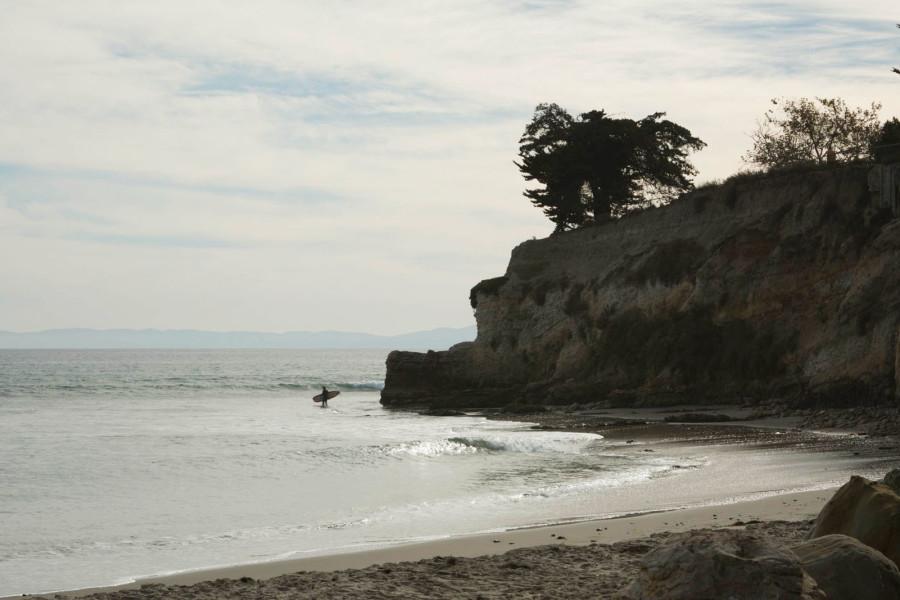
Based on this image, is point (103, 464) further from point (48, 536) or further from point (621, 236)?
point (621, 236)

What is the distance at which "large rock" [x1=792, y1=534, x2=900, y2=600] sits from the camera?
7297mm

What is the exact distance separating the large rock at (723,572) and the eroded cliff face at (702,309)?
2274cm

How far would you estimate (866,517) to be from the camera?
28.9 feet

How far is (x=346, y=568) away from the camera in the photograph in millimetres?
11430

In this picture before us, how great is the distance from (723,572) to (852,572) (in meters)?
1.33

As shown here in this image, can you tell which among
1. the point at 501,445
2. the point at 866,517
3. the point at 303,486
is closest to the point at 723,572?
the point at 866,517

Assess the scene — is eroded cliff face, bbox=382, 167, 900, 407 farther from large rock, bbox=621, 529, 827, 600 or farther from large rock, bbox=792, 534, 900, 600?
large rock, bbox=621, 529, 827, 600

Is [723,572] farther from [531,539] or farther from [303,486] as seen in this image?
[303,486]

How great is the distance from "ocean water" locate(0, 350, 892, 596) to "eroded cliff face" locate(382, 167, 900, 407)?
7585mm

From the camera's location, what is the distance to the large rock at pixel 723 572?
655 centimetres

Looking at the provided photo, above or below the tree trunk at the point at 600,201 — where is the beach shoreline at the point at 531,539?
below

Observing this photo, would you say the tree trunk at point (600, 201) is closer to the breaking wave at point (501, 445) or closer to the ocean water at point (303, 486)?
the ocean water at point (303, 486)

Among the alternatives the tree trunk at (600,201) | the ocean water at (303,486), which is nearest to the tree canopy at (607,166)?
the tree trunk at (600,201)

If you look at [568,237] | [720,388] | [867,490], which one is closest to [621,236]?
[568,237]
